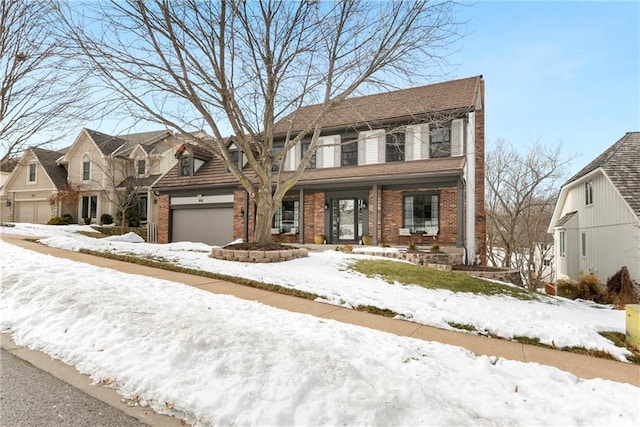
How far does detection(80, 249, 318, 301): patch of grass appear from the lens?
627cm

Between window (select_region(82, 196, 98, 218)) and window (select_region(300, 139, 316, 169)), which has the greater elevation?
window (select_region(300, 139, 316, 169))

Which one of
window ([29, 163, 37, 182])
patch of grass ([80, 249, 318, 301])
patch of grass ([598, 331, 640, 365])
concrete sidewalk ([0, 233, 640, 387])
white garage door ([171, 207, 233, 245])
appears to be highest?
window ([29, 163, 37, 182])

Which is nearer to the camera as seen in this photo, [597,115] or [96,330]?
[96,330]

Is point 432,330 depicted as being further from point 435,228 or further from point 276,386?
point 435,228

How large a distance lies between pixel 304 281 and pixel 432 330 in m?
2.89

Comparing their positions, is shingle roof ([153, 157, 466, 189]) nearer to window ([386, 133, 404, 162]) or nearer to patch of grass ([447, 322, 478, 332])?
window ([386, 133, 404, 162])

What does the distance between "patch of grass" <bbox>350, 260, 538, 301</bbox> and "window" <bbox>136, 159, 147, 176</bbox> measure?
21.1 metres

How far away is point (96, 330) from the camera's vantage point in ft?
12.7

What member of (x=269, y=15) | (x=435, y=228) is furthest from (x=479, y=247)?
(x=269, y=15)

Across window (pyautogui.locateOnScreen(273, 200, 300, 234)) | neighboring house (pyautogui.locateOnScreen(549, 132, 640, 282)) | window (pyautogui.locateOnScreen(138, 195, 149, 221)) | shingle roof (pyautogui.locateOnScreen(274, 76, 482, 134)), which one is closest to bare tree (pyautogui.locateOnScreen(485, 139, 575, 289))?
neighboring house (pyautogui.locateOnScreen(549, 132, 640, 282))

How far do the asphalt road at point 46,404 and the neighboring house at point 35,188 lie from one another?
29.1m

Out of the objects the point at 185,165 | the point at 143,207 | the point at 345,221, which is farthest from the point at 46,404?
the point at 143,207

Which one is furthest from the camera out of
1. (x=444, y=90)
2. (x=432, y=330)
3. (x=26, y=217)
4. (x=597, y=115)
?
(x=26, y=217)

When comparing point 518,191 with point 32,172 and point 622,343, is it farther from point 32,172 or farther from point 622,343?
point 32,172
